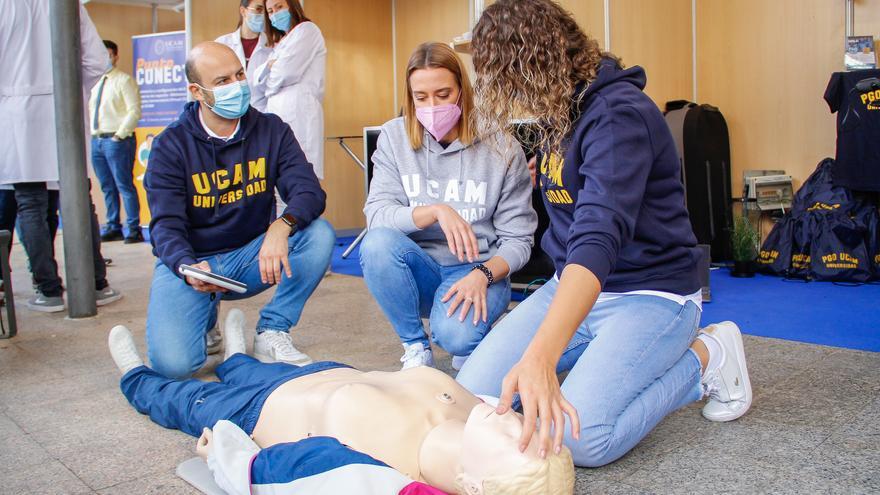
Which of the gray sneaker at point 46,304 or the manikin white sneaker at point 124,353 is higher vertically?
the manikin white sneaker at point 124,353

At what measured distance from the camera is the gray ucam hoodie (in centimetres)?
223

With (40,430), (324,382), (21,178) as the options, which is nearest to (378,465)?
(324,382)

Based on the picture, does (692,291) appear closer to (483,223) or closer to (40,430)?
(483,223)

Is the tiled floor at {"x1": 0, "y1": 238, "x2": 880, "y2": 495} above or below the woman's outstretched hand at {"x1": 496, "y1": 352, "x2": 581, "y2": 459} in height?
below

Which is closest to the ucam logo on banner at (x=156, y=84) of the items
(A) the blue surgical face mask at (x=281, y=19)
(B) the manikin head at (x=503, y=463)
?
(A) the blue surgical face mask at (x=281, y=19)

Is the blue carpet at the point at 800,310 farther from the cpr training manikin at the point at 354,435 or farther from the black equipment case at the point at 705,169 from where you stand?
the cpr training manikin at the point at 354,435

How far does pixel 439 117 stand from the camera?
2164 millimetres

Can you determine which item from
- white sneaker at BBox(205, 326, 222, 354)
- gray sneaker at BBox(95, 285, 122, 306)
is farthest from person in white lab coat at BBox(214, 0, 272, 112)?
white sneaker at BBox(205, 326, 222, 354)

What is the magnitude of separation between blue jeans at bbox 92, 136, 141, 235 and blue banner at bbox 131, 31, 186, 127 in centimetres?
65

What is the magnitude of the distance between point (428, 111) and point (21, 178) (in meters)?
2.11

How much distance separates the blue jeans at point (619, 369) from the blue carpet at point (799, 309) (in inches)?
45.8

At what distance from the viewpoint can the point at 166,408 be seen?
1.88 meters

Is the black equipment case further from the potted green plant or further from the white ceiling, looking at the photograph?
the white ceiling

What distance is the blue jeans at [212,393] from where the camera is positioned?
1.70 m
